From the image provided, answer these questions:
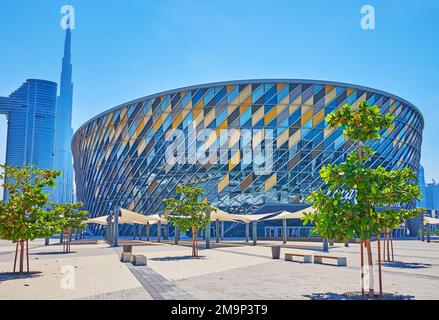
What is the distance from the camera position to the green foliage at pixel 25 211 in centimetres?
1672

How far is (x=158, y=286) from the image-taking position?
1298 cm

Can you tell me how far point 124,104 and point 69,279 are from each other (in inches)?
2166

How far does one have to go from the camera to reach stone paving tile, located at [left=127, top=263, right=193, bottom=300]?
11.0m

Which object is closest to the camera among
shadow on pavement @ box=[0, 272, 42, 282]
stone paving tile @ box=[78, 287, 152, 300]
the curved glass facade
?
stone paving tile @ box=[78, 287, 152, 300]

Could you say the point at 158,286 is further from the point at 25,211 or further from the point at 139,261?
the point at 25,211

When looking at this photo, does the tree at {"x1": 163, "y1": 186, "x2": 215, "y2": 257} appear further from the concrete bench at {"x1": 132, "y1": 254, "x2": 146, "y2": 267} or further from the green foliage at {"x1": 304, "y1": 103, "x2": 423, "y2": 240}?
the green foliage at {"x1": 304, "y1": 103, "x2": 423, "y2": 240}

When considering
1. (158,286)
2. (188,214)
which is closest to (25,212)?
(158,286)

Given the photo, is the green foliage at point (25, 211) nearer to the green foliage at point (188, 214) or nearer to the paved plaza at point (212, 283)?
the paved plaza at point (212, 283)

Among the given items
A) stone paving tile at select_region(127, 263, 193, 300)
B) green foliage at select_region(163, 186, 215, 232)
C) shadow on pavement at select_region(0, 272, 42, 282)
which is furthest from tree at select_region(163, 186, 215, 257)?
shadow on pavement at select_region(0, 272, 42, 282)

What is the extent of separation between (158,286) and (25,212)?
25.3 ft

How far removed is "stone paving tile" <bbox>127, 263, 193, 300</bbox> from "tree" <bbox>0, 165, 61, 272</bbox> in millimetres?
4302

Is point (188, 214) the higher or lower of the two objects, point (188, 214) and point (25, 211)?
the lower

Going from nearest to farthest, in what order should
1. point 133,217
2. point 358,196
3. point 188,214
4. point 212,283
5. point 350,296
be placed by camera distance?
point 358,196 → point 350,296 → point 212,283 → point 188,214 → point 133,217

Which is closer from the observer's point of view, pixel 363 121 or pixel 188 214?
pixel 363 121
